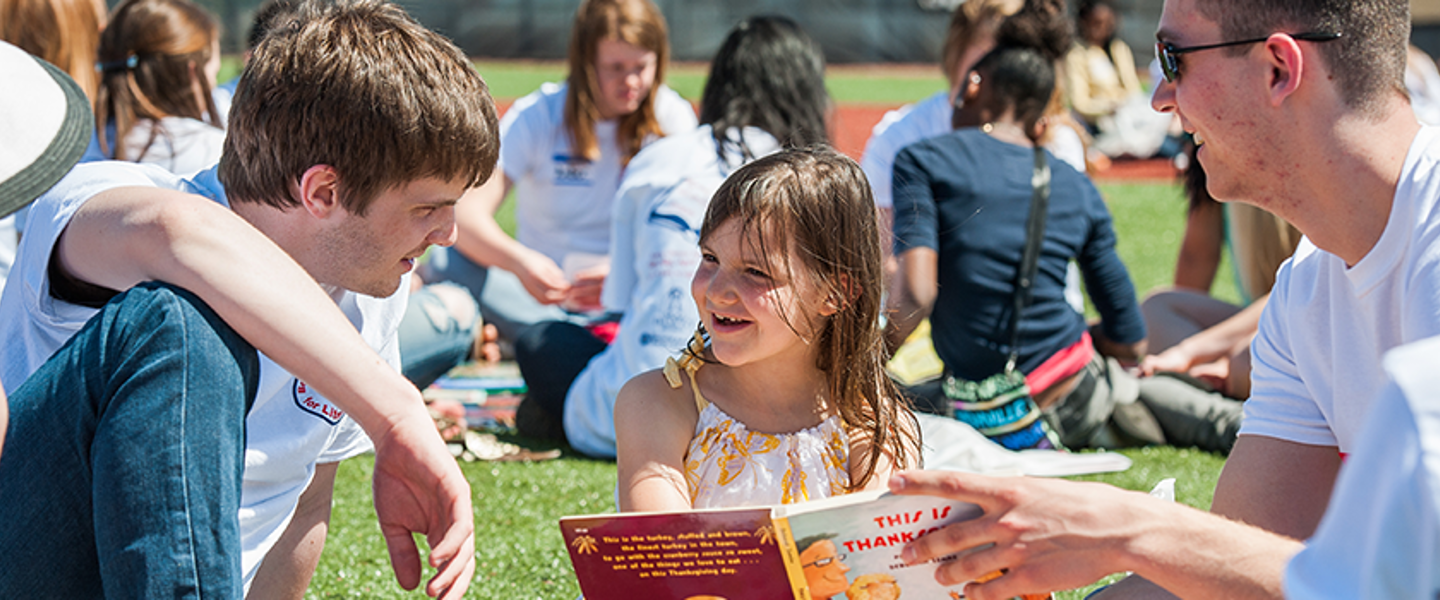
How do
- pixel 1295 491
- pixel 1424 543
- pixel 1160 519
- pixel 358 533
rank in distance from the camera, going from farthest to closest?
pixel 358 533 < pixel 1295 491 < pixel 1160 519 < pixel 1424 543

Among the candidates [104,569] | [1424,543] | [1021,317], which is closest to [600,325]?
[1021,317]

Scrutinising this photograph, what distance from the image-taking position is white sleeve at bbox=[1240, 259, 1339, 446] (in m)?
1.98

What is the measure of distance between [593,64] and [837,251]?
3.21 m

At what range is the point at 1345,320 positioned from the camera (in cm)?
189

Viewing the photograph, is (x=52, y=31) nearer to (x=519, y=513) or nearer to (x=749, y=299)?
(x=519, y=513)

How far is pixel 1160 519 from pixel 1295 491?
698mm

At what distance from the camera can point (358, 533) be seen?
3090 millimetres

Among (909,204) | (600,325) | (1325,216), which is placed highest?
(1325,216)

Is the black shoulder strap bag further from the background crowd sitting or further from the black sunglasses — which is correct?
the black sunglasses

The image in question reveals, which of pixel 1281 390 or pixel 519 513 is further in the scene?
pixel 519 513

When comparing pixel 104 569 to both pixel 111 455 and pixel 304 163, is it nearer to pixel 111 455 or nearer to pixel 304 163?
pixel 111 455

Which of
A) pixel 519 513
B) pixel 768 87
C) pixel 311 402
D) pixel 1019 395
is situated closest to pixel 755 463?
pixel 311 402

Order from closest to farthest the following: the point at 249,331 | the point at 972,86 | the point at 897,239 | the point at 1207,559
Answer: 1. the point at 1207,559
2. the point at 249,331
3. the point at 897,239
4. the point at 972,86

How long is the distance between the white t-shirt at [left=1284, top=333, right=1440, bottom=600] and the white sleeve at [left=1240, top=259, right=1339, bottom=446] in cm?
122
